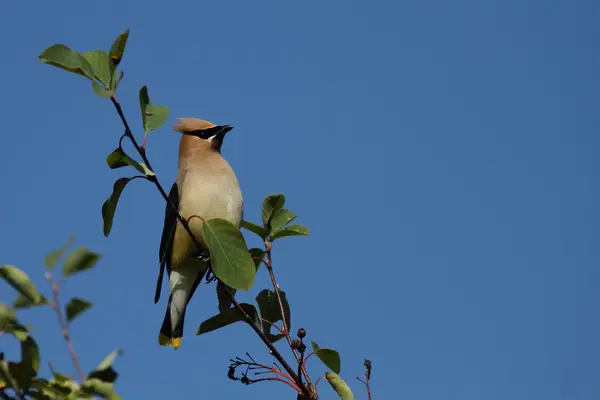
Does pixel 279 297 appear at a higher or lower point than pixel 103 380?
higher

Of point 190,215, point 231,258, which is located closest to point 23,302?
point 231,258

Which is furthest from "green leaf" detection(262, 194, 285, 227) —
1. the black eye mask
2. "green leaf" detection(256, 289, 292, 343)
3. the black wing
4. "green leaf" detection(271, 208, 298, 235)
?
the black eye mask

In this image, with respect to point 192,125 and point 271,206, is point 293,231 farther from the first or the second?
point 192,125

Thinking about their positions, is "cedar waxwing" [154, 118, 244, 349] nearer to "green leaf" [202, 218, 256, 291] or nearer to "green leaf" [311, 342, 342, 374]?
"green leaf" [202, 218, 256, 291]

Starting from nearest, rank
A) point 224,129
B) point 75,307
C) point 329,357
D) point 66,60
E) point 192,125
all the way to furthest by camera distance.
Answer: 1. point 75,307
2. point 66,60
3. point 329,357
4. point 224,129
5. point 192,125

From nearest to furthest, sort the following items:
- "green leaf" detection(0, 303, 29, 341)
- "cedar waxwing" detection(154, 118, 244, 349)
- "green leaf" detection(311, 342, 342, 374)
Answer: "green leaf" detection(0, 303, 29, 341), "green leaf" detection(311, 342, 342, 374), "cedar waxwing" detection(154, 118, 244, 349)

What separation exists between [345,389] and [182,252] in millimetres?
2396

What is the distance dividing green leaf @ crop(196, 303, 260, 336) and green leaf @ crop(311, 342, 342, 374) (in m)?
0.25

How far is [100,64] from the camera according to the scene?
2.37m

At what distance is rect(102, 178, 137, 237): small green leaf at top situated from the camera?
2.66m

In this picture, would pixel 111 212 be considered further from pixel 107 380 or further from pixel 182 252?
pixel 182 252

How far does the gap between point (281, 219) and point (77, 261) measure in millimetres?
1263

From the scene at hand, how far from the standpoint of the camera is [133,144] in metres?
2.45

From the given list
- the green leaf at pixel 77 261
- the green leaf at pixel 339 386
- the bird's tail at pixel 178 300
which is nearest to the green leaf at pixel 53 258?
the green leaf at pixel 77 261
